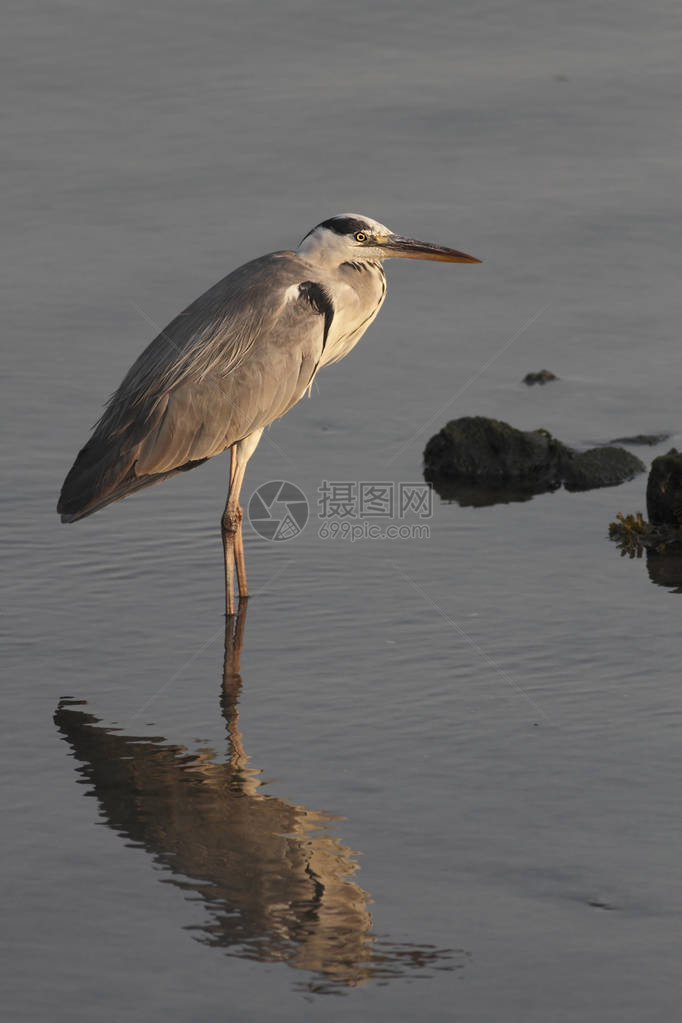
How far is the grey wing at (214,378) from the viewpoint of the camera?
374 inches

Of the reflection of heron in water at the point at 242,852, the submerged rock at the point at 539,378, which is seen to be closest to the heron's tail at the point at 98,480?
the reflection of heron in water at the point at 242,852

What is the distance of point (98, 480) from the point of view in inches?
367

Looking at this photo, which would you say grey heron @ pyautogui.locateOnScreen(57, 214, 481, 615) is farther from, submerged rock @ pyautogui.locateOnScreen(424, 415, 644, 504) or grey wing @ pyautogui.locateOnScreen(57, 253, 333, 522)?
submerged rock @ pyautogui.locateOnScreen(424, 415, 644, 504)

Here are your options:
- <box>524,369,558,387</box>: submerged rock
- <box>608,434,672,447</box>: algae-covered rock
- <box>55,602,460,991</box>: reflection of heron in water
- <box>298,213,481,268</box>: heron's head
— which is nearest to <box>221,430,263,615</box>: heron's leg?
<box>298,213,481,268</box>: heron's head

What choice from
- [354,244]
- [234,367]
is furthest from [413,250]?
[234,367]

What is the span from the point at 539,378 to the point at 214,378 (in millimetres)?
3301

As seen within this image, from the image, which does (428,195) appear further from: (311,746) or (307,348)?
(311,746)

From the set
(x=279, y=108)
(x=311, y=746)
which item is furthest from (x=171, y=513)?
(x=279, y=108)

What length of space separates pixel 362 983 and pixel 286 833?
1.11 metres

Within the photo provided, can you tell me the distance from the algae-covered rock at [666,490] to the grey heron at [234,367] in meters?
1.66

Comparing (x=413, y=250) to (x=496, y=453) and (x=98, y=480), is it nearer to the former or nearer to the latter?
(x=496, y=453)

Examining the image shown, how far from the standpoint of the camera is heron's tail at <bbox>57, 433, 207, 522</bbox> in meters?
9.25

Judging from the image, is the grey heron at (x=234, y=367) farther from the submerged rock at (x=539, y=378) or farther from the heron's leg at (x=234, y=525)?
the submerged rock at (x=539, y=378)

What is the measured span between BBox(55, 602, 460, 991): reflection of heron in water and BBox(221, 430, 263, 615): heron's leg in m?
1.32
